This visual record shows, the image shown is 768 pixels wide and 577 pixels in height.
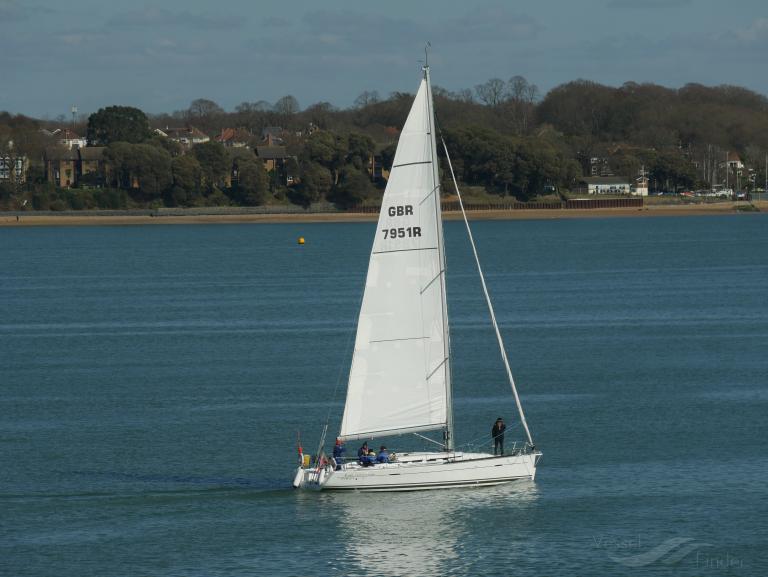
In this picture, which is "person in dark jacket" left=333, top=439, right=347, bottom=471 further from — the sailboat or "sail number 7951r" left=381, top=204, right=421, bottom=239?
"sail number 7951r" left=381, top=204, right=421, bottom=239

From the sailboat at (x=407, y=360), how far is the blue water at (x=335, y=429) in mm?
733

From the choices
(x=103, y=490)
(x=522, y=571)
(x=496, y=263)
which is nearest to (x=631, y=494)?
(x=522, y=571)

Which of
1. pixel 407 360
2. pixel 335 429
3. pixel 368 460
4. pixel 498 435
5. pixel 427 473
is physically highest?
pixel 407 360

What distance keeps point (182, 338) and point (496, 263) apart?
5921 centimetres

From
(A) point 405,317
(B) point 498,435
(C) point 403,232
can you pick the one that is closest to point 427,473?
(B) point 498,435

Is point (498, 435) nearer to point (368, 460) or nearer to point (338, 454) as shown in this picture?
point (368, 460)

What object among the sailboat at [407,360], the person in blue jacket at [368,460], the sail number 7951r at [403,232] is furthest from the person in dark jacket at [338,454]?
the sail number 7951r at [403,232]

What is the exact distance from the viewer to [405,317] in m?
37.0

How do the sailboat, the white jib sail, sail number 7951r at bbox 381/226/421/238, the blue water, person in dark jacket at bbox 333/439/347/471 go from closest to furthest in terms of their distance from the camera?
1. the blue water
2. the white jib sail
3. the sailboat
4. sail number 7951r at bbox 381/226/421/238
5. person in dark jacket at bbox 333/439/347/471

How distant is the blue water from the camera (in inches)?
1350

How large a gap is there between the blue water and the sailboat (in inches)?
28.9

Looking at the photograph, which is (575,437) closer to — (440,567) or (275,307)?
(440,567)

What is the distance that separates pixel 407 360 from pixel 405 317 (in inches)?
43.8

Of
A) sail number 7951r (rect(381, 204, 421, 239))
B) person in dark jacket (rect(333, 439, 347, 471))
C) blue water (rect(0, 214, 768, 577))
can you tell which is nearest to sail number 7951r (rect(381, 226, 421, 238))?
sail number 7951r (rect(381, 204, 421, 239))
